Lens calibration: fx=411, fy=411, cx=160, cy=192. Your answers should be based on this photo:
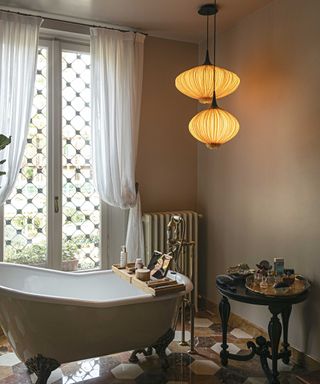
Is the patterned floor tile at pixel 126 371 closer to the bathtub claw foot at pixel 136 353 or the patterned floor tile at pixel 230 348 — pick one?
the bathtub claw foot at pixel 136 353

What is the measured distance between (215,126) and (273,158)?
1.93ft

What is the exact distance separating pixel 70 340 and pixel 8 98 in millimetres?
1882

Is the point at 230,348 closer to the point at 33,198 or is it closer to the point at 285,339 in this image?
the point at 285,339

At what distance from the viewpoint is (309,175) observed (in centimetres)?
278

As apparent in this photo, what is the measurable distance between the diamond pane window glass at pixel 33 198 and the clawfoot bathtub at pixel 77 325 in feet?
3.41

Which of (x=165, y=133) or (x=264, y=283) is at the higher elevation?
(x=165, y=133)

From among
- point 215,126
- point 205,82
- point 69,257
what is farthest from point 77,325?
point 205,82

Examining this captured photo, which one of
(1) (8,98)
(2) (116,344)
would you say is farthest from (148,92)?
(2) (116,344)

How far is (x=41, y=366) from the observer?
7.83 feet

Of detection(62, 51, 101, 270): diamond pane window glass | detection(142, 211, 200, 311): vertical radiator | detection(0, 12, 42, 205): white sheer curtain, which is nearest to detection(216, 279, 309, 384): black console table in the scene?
detection(142, 211, 200, 311): vertical radiator

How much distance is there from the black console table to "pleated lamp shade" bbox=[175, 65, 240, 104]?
1327 millimetres

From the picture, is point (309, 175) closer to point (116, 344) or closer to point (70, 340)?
point (116, 344)

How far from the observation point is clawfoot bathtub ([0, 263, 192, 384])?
2320 mm

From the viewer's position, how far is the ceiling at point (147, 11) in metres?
3.07
